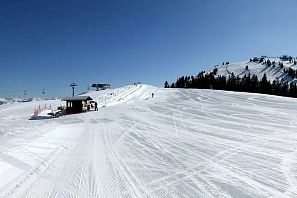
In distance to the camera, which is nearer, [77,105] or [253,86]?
[77,105]

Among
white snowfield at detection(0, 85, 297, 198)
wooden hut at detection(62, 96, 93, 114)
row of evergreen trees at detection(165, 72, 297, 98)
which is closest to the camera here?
white snowfield at detection(0, 85, 297, 198)

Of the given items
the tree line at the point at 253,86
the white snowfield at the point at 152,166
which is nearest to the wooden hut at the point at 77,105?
the white snowfield at the point at 152,166

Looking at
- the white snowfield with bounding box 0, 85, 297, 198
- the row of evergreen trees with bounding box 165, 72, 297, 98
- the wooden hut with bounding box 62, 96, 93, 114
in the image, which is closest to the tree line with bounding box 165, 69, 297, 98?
the row of evergreen trees with bounding box 165, 72, 297, 98

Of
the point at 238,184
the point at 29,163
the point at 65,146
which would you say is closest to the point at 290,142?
the point at 238,184

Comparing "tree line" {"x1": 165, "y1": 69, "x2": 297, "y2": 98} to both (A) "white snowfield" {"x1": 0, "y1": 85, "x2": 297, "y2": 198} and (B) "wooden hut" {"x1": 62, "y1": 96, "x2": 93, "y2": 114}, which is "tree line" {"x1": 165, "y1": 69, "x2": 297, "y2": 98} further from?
(A) "white snowfield" {"x1": 0, "y1": 85, "x2": 297, "y2": 198}

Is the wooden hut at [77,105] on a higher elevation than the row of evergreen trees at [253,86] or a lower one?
lower

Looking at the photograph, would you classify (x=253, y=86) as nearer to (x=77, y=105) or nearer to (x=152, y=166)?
(x=77, y=105)

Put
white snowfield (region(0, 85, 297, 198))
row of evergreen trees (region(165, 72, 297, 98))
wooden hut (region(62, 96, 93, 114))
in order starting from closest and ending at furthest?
1. white snowfield (region(0, 85, 297, 198))
2. wooden hut (region(62, 96, 93, 114))
3. row of evergreen trees (region(165, 72, 297, 98))

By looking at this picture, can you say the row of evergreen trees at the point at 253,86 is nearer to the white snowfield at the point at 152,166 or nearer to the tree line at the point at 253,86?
the tree line at the point at 253,86

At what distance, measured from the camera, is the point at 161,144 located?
14273 millimetres

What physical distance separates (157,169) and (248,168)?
2825mm

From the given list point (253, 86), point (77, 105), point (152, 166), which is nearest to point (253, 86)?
point (253, 86)

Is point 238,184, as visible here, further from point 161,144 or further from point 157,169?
point 161,144

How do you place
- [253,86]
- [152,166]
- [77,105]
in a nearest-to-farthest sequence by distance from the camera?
[152,166] → [77,105] → [253,86]
